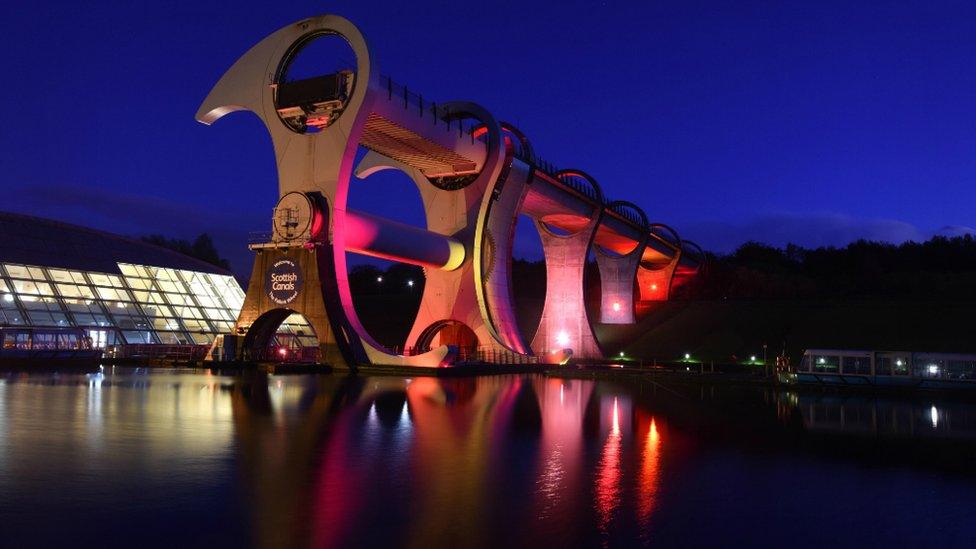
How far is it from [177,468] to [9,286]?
38209mm

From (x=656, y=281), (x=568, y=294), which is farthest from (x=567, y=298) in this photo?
(x=656, y=281)

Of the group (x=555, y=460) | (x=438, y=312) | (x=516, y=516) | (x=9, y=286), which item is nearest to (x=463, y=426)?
(x=555, y=460)

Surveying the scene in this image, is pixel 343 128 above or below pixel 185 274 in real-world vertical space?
above

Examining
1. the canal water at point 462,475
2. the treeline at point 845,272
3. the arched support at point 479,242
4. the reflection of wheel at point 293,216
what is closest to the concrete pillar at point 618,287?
the treeline at point 845,272

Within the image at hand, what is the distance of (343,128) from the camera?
35.0 metres

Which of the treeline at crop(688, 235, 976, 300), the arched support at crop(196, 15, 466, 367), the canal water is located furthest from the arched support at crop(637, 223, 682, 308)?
the canal water

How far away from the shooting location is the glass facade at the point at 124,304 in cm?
4200

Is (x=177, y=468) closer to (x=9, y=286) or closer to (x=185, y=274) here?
(x=9, y=286)

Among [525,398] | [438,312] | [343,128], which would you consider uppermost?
[343,128]

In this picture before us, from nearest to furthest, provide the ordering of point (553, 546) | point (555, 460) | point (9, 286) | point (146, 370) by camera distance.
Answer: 1. point (553, 546)
2. point (555, 460)
3. point (146, 370)
4. point (9, 286)

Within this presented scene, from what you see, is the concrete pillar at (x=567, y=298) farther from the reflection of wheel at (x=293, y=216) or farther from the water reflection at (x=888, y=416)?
the water reflection at (x=888, y=416)

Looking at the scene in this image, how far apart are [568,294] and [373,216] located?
1009 inches

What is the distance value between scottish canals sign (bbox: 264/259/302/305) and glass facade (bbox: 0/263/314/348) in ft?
38.9

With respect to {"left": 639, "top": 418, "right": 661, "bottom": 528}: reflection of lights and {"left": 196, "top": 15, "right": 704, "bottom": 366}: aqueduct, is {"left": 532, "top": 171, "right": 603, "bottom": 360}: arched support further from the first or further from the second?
{"left": 639, "top": 418, "right": 661, "bottom": 528}: reflection of lights
